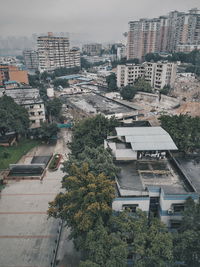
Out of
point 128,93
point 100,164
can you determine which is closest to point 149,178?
point 100,164

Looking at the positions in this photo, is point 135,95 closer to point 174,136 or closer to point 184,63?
point 184,63

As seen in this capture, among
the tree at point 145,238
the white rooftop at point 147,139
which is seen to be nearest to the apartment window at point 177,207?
the tree at point 145,238

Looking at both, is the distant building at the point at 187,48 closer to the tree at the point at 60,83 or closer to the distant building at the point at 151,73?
the distant building at the point at 151,73

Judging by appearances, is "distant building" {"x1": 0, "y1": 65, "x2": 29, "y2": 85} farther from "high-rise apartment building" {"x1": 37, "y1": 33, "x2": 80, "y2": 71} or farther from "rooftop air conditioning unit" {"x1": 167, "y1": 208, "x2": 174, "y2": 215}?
"rooftop air conditioning unit" {"x1": 167, "y1": 208, "x2": 174, "y2": 215}

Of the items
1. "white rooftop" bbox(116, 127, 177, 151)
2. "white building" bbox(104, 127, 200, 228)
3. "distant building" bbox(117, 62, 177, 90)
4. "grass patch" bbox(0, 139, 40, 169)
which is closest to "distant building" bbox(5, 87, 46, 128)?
"grass patch" bbox(0, 139, 40, 169)

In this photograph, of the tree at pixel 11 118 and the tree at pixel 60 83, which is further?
the tree at pixel 60 83

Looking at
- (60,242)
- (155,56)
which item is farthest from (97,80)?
(60,242)

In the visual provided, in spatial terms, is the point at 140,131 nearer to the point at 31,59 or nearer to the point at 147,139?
the point at 147,139
